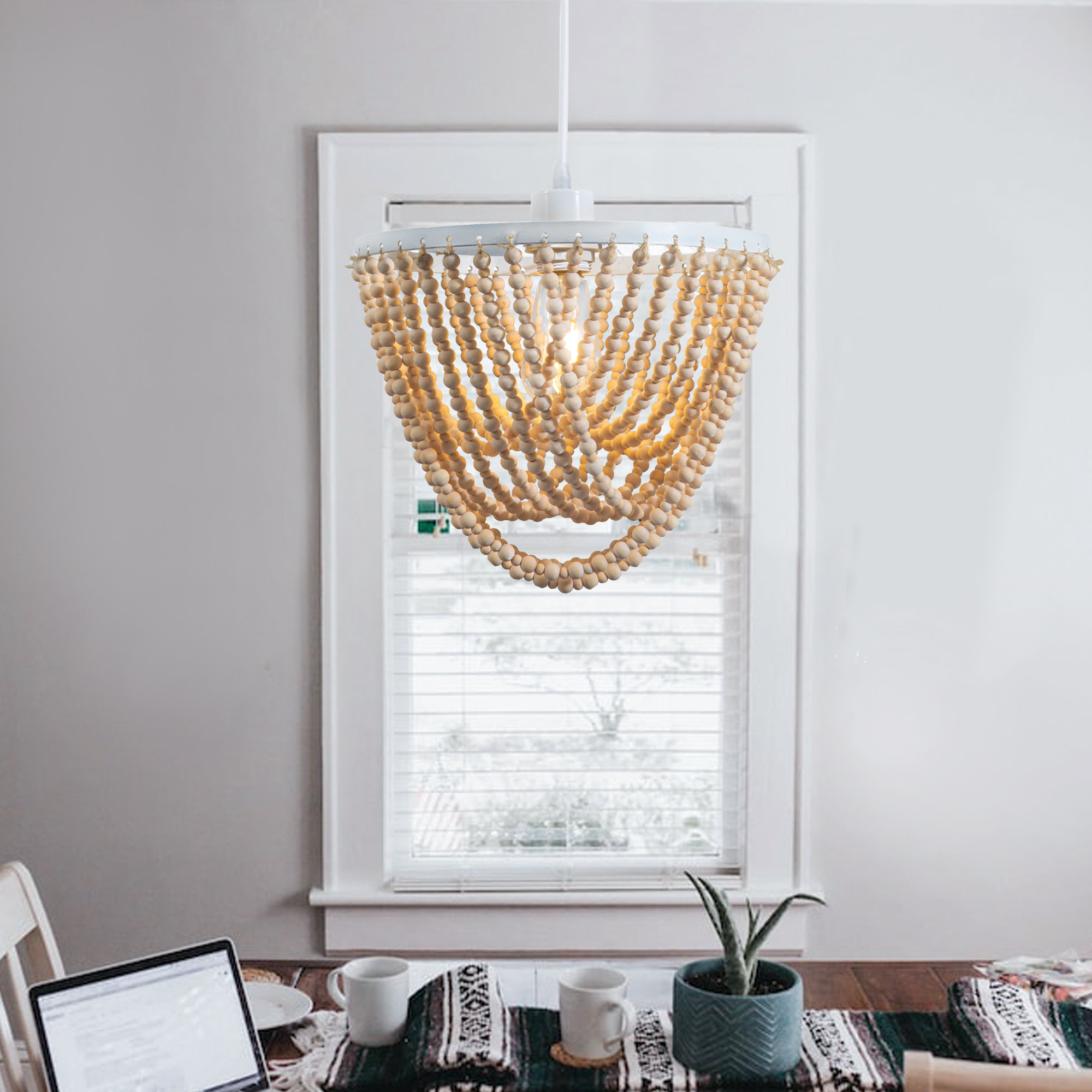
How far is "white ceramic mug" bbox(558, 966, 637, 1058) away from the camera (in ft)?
5.68

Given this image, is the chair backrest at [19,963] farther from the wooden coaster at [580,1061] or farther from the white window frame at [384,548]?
the white window frame at [384,548]

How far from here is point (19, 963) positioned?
75.5 inches


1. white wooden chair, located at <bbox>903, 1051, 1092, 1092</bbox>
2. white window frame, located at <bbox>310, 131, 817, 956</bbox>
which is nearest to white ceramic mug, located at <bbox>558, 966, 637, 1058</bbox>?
white wooden chair, located at <bbox>903, 1051, 1092, 1092</bbox>

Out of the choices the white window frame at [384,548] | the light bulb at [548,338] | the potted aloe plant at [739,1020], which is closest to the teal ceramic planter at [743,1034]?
the potted aloe plant at [739,1020]

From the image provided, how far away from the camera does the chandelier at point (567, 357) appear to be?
4.75 feet

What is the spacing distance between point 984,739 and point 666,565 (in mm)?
719

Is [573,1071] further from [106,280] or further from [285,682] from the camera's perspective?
[106,280]

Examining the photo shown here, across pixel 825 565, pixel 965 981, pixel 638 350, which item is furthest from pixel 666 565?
pixel 638 350

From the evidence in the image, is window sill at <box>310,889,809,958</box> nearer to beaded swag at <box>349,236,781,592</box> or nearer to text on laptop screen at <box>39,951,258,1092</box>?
text on laptop screen at <box>39,951,258,1092</box>

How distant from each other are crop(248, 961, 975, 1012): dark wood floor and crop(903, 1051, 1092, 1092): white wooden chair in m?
0.66

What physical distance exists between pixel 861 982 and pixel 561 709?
92cm

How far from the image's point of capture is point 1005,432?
2.83m

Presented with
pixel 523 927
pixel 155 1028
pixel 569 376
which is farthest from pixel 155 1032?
pixel 523 927

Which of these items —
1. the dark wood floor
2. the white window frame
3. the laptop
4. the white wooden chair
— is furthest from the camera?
the white window frame
